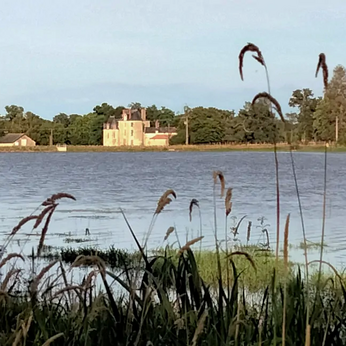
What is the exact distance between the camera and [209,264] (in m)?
7.67

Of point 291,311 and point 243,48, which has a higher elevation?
point 243,48

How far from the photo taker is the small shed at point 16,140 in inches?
3851

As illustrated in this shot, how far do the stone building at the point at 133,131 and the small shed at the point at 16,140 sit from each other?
1090 centimetres

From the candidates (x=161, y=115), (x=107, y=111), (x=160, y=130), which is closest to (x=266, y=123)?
(x=160, y=130)

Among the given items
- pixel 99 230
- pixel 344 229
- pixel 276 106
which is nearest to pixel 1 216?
pixel 99 230

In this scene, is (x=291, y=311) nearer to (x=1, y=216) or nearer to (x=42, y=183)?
(x=1, y=216)

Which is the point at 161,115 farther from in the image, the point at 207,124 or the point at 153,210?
the point at 153,210

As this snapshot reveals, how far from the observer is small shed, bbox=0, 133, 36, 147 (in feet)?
321

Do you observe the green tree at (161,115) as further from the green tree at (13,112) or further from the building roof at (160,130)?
the green tree at (13,112)

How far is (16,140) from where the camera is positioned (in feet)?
322

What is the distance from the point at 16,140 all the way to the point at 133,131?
54.9ft

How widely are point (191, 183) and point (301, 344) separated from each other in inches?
1074

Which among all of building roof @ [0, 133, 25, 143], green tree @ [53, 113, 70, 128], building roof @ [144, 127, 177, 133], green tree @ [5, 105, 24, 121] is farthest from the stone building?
green tree @ [5, 105, 24, 121]

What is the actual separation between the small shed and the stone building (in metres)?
10.9
